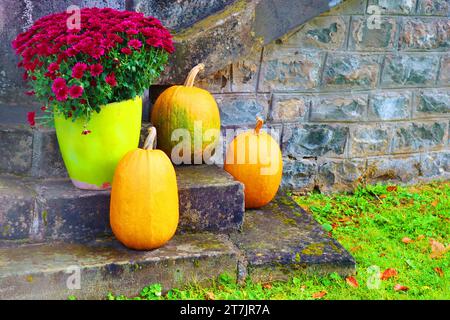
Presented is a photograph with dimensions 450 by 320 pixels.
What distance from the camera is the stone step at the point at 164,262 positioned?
9.21 feet

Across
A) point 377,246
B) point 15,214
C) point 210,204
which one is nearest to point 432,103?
point 377,246

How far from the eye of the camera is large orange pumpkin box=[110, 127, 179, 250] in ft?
9.63

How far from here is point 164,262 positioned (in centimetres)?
298

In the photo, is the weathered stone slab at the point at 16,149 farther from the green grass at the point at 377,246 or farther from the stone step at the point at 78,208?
the green grass at the point at 377,246

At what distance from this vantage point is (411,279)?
3.25m

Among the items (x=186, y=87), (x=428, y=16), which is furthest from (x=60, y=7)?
(x=428, y=16)

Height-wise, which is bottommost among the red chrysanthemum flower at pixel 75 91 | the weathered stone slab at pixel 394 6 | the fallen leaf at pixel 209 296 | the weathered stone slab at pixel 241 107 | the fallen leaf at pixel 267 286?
the fallen leaf at pixel 209 296

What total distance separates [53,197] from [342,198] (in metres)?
2.24

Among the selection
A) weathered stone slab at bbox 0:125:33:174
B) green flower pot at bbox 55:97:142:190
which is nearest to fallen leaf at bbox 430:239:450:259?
green flower pot at bbox 55:97:142:190

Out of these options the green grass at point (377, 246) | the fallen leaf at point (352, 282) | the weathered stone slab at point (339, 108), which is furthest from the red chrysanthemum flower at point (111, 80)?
the weathered stone slab at point (339, 108)

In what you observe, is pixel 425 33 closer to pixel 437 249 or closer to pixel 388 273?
pixel 437 249

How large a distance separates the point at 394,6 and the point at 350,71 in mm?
555

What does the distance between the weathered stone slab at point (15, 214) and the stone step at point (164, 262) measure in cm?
6

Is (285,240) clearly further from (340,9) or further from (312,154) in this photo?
(340,9)
